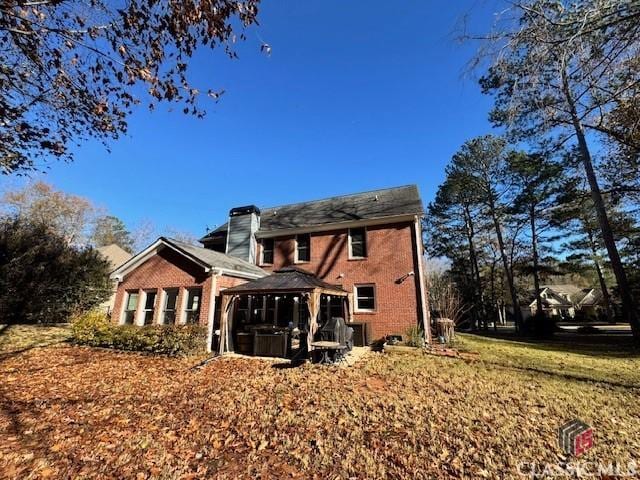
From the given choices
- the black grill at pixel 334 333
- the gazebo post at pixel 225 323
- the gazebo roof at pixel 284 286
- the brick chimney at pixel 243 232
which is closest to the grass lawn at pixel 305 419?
the black grill at pixel 334 333

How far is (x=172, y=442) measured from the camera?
14.2 ft

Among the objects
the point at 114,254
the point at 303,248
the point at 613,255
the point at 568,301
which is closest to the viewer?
the point at 613,255

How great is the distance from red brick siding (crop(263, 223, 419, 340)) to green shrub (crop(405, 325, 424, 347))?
37cm

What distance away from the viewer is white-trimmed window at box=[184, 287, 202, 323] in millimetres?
12727

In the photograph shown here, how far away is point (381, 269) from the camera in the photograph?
45.6 ft

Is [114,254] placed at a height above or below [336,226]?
above

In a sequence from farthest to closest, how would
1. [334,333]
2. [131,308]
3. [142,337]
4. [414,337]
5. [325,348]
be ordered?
[131,308] < [414,337] < [142,337] < [334,333] < [325,348]

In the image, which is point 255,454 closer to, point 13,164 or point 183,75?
point 183,75

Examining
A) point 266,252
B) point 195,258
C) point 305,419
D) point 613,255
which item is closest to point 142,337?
point 195,258

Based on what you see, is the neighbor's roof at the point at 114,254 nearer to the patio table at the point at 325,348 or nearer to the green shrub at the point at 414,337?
the patio table at the point at 325,348

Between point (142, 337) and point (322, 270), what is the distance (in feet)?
27.6

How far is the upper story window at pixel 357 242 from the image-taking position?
14703mm

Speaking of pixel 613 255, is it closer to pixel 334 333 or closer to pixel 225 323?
pixel 334 333

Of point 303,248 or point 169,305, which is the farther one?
point 303,248
